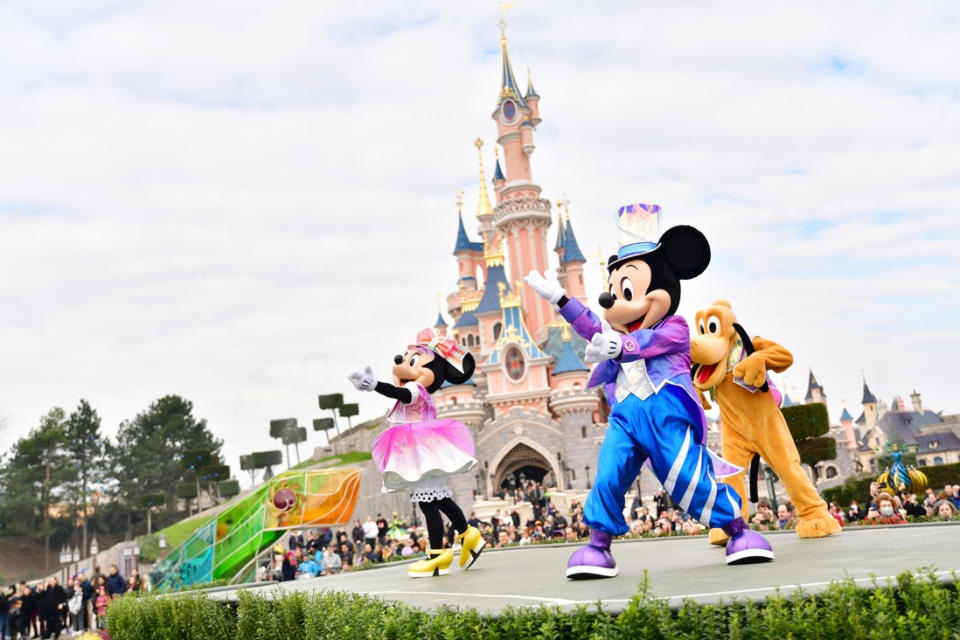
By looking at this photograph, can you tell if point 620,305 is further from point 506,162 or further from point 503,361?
point 506,162

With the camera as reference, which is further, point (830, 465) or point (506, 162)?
point (506, 162)

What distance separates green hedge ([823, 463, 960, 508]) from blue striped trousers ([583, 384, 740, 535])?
15.7 meters

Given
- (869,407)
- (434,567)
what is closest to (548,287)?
(434,567)

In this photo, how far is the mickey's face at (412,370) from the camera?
293 inches

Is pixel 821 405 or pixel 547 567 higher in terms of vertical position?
pixel 821 405

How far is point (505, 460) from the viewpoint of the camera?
3462cm

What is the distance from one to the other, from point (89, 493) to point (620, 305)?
51.8 m

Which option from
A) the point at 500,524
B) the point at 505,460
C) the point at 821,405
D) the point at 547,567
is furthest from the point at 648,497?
the point at 547,567

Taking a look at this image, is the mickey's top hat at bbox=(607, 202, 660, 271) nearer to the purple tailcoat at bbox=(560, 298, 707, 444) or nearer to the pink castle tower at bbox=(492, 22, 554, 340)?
the purple tailcoat at bbox=(560, 298, 707, 444)

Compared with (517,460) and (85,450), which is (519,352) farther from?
(85,450)

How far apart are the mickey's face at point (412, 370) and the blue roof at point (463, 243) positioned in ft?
144

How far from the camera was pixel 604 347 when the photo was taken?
5102 millimetres

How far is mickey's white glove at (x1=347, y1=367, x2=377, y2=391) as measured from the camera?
21.7ft

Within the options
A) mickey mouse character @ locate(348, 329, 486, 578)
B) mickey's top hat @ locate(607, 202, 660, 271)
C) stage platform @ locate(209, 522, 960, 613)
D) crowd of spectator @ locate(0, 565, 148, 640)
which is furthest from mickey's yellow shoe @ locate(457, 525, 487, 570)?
crowd of spectator @ locate(0, 565, 148, 640)
